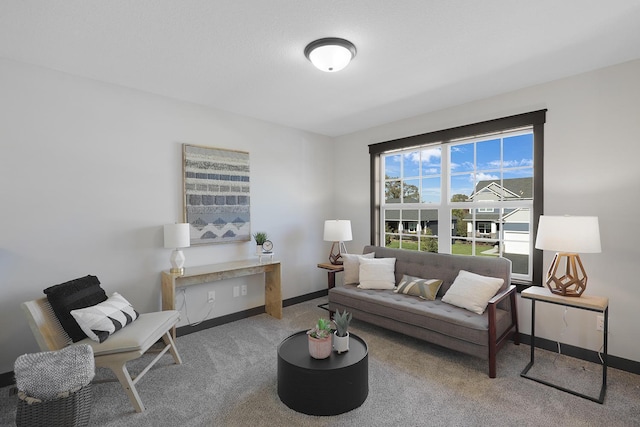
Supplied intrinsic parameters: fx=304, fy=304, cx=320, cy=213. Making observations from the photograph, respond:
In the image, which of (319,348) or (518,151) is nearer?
(319,348)

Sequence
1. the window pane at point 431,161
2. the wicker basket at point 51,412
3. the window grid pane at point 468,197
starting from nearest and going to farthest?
the wicker basket at point 51,412 → the window grid pane at point 468,197 → the window pane at point 431,161

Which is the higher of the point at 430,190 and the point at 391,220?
the point at 430,190

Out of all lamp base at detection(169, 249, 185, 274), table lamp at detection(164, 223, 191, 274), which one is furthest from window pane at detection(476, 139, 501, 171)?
lamp base at detection(169, 249, 185, 274)

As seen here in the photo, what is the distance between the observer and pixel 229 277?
3.33 metres

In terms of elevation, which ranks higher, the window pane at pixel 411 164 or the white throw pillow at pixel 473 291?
the window pane at pixel 411 164

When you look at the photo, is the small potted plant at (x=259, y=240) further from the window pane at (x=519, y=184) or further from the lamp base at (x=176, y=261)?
the window pane at (x=519, y=184)

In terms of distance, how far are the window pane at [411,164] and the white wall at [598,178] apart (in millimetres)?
1200

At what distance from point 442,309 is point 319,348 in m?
1.32

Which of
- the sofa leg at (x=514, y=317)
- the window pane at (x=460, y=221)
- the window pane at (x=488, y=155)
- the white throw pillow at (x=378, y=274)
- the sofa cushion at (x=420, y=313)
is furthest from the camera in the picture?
the window pane at (x=460, y=221)

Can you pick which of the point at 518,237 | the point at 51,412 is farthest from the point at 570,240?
the point at 51,412

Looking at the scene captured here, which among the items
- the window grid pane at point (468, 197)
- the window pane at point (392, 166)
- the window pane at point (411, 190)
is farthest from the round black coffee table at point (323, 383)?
the window pane at point (392, 166)

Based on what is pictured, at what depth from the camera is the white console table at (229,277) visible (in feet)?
9.81

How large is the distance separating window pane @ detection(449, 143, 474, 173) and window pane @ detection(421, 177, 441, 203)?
0.86ft

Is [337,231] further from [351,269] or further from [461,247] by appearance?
[461,247]
